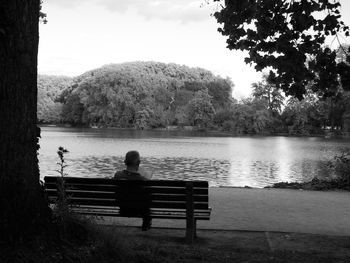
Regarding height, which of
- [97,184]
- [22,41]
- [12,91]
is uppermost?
[22,41]

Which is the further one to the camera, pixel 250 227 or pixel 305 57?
pixel 305 57

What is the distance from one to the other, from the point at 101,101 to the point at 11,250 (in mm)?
97275

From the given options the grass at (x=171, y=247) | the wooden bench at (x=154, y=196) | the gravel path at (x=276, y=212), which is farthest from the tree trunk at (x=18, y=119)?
the gravel path at (x=276, y=212)

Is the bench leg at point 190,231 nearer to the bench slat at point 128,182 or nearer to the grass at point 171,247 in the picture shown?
the grass at point 171,247

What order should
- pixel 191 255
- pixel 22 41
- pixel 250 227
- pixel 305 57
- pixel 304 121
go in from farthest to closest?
pixel 304 121, pixel 305 57, pixel 250 227, pixel 191 255, pixel 22 41

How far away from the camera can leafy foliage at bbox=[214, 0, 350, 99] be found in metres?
7.08

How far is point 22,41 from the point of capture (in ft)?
12.9

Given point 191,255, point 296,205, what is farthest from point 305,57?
point 191,255

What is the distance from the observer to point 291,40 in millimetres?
7359

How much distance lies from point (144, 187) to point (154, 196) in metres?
0.15

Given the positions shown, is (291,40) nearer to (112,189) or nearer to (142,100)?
(112,189)

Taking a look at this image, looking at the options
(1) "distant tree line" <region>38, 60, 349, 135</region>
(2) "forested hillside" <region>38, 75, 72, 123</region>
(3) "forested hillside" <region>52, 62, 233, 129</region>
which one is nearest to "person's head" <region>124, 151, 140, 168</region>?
(1) "distant tree line" <region>38, 60, 349, 135</region>

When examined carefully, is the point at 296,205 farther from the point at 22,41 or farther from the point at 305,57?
the point at 22,41

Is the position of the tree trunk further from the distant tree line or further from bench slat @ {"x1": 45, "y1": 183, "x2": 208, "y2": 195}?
the distant tree line
